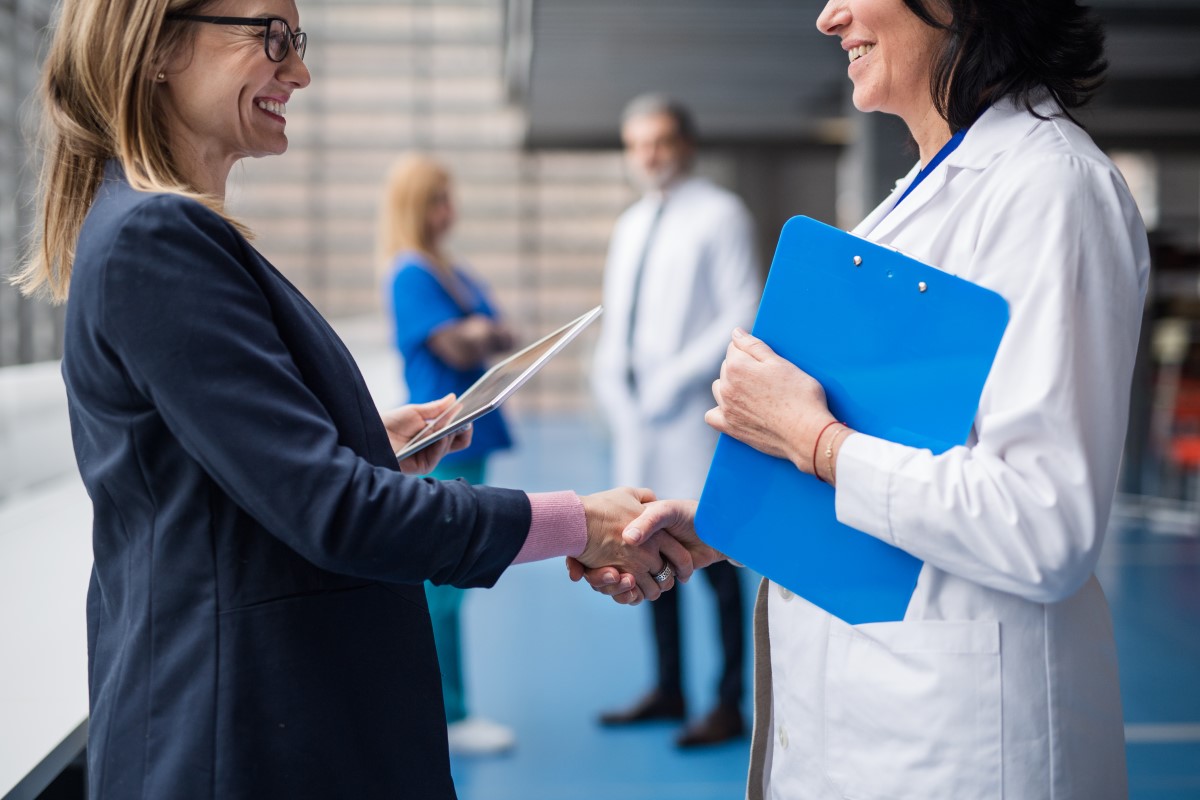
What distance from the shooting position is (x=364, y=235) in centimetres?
1905

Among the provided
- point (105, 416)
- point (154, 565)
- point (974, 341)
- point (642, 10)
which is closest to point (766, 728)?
point (974, 341)

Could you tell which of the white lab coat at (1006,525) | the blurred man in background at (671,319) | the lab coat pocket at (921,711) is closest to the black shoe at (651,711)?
the blurred man in background at (671,319)

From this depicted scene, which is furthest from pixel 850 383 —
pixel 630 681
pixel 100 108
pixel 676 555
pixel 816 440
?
pixel 630 681

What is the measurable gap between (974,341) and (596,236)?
18113 mm

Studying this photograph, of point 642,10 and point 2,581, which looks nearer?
point 2,581

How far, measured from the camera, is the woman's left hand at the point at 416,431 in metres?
1.66

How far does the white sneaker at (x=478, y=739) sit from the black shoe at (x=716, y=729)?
558 millimetres

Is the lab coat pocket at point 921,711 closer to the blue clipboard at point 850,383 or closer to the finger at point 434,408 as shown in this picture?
the blue clipboard at point 850,383

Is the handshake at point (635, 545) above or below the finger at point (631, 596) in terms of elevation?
above

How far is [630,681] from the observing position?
4074 mm

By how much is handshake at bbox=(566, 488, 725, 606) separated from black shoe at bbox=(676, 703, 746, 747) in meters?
1.98

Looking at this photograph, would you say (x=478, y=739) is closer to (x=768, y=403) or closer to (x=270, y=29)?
(x=768, y=403)

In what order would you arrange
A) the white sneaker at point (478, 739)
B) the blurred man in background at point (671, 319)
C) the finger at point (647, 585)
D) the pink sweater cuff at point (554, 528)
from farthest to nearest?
1. the blurred man in background at point (671, 319)
2. the white sneaker at point (478, 739)
3. the finger at point (647, 585)
4. the pink sweater cuff at point (554, 528)

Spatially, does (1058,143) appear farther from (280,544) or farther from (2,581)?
(2,581)
